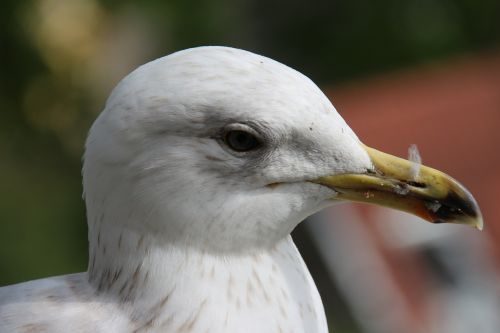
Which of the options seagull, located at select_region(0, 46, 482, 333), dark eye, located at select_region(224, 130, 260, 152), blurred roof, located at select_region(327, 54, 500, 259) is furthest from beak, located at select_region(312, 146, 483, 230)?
blurred roof, located at select_region(327, 54, 500, 259)

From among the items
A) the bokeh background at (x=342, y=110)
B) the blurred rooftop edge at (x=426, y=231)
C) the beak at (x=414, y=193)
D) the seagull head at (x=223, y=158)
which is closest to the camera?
the seagull head at (x=223, y=158)

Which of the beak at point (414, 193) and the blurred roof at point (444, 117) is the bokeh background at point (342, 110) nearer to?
the blurred roof at point (444, 117)

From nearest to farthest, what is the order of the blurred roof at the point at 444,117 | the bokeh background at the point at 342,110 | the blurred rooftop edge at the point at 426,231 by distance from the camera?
the blurred rooftop edge at the point at 426,231
the bokeh background at the point at 342,110
the blurred roof at the point at 444,117

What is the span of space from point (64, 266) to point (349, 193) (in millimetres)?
3172

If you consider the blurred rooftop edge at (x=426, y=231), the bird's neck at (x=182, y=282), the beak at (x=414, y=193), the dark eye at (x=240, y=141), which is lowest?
the blurred rooftop edge at (x=426, y=231)

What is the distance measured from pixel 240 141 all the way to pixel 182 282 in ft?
0.91

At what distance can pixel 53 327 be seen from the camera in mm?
1727

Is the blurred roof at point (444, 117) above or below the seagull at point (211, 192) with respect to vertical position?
below

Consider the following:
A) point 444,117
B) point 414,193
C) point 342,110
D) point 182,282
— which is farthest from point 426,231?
point 182,282

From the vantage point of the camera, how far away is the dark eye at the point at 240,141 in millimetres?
1658

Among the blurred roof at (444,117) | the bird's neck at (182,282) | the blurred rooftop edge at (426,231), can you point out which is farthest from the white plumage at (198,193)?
the blurred roof at (444,117)

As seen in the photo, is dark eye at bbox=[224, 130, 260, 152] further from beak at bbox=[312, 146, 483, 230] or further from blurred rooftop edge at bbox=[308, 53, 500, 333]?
blurred rooftop edge at bbox=[308, 53, 500, 333]

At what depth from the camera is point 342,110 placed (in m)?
5.47

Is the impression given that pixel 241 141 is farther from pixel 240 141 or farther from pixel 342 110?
pixel 342 110
